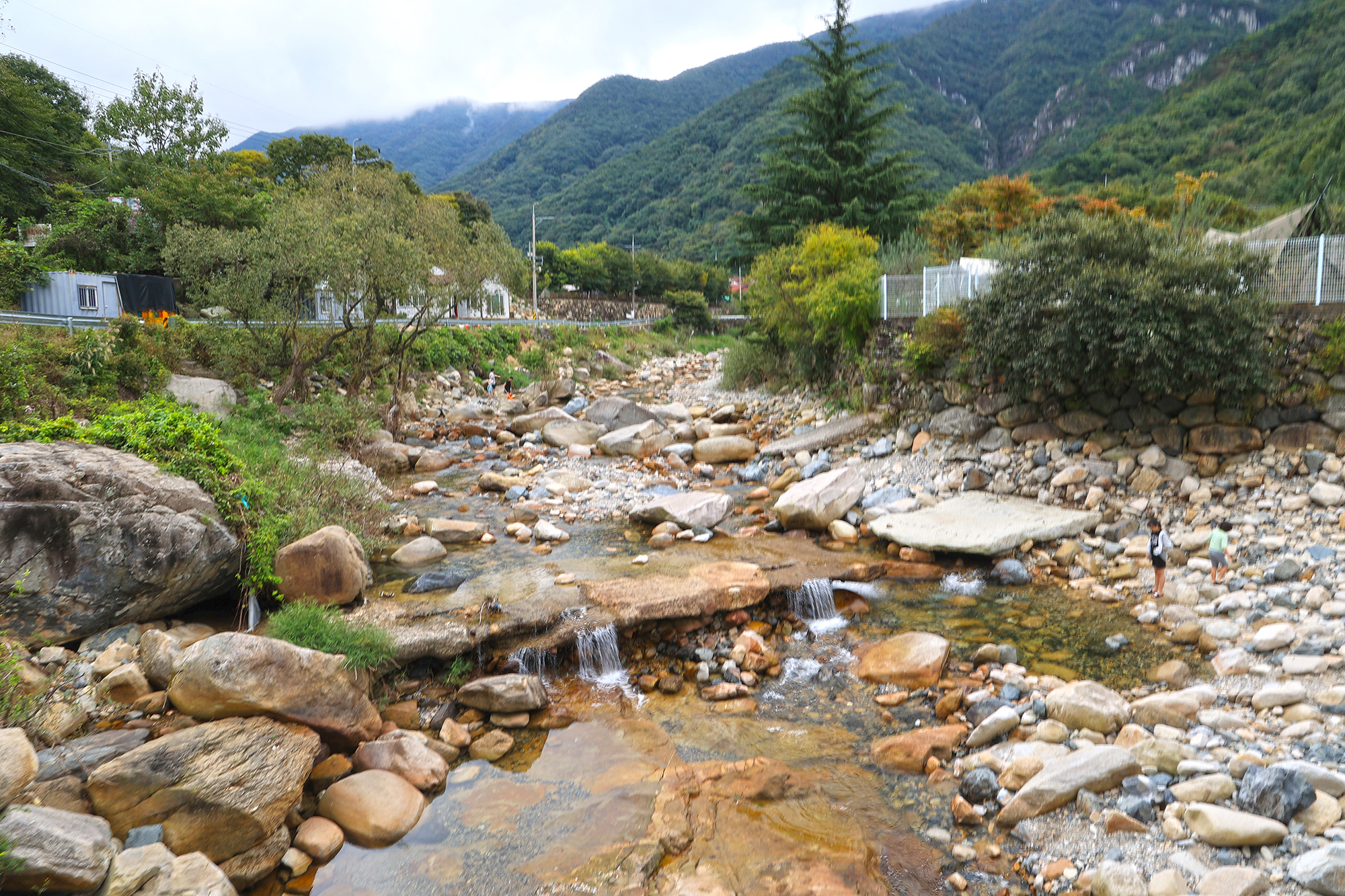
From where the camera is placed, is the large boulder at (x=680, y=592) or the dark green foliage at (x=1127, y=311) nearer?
the large boulder at (x=680, y=592)

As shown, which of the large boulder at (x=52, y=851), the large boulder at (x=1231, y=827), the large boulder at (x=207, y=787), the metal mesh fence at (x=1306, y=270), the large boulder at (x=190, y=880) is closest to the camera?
the large boulder at (x=52, y=851)

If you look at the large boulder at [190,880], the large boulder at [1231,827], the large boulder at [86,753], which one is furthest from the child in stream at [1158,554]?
the large boulder at [86,753]

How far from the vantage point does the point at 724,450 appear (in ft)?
61.2

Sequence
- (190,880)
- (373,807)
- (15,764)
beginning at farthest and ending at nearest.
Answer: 1. (373,807)
2. (190,880)
3. (15,764)

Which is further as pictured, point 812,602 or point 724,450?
point 724,450

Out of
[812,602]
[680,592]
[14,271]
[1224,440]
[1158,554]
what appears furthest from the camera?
[14,271]

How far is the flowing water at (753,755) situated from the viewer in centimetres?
542

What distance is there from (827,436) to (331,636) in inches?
492

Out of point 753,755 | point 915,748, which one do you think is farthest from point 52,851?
point 915,748

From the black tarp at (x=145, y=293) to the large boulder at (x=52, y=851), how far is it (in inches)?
929

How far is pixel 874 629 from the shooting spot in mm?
9344

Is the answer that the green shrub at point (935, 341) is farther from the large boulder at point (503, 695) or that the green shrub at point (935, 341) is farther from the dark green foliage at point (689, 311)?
the dark green foliage at point (689, 311)

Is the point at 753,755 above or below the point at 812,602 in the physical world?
below

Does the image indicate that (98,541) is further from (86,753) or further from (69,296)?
(69,296)
